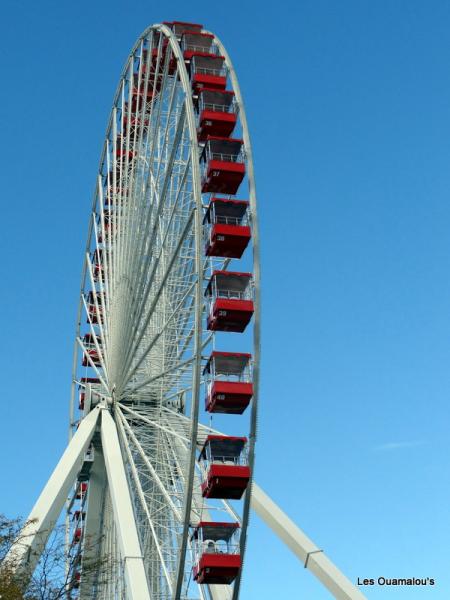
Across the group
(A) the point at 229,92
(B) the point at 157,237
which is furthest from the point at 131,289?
(A) the point at 229,92

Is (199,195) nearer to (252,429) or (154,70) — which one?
(252,429)

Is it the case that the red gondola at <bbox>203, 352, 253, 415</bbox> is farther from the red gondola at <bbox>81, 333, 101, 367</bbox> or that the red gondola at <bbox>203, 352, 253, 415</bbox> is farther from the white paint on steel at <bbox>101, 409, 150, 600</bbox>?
the red gondola at <bbox>81, 333, 101, 367</bbox>

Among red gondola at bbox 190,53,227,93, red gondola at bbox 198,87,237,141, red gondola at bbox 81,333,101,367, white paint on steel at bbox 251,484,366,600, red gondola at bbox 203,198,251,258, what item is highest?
red gondola at bbox 190,53,227,93

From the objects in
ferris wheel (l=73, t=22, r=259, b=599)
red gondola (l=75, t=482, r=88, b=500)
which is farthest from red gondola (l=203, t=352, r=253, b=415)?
red gondola (l=75, t=482, r=88, b=500)

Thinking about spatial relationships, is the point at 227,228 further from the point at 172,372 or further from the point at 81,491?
the point at 81,491

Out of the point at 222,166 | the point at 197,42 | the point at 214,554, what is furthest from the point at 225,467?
the point at 197,42

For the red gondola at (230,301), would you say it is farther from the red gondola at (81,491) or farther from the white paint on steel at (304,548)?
the red gondola at (81,491)

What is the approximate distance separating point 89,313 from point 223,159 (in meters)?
12.2

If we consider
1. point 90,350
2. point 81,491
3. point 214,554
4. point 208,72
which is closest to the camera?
point 214,554

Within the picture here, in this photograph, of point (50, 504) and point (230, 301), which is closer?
point (230, 301)

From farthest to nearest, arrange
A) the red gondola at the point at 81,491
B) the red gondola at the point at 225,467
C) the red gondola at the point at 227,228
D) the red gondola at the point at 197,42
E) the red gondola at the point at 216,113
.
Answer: the red gondola at the point at 81,491 < the red gondola at the point at 197,42 < the red gondola at the point at 216,113 < the red gondola at the point at 227,228 < the red gondola at the point at 225,467

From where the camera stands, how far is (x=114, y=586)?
2947 cm

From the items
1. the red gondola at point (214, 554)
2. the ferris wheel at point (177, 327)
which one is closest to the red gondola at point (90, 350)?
the ferris wheel at point (177, 327)

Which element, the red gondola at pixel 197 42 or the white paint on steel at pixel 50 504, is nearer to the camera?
the white paint on steel at pixel 50 504
